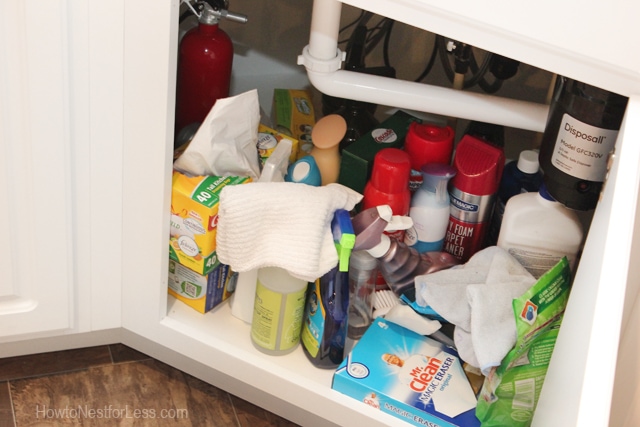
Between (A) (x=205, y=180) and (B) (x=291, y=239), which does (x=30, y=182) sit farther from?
(B) (x=291, y=239)

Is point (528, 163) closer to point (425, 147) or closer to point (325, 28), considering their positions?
point (425, 147)

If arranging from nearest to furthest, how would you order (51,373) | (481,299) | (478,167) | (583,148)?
1. (583,148)
2. (481,299)
3. (478,167)
4. (51,373)

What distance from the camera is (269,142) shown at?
1.14 meters

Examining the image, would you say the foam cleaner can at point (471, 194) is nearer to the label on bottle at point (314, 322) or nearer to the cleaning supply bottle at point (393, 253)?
the cleaning supply bottle at point (393, 253)

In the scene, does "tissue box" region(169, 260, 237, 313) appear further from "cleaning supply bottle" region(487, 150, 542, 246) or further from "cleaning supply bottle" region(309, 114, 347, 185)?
"cleaning supply bottle" region(487, 150, 542, 246)

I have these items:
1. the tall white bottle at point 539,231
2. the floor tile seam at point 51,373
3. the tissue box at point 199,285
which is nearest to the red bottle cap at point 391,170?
the tall white bottle at point 539,231

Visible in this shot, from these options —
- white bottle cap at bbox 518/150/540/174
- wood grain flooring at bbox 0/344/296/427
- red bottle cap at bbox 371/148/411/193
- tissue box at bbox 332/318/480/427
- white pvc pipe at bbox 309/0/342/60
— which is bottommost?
wood grain flooring at bbox 0/344/296/427

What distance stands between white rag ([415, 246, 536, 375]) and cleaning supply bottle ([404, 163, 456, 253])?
0.07 m

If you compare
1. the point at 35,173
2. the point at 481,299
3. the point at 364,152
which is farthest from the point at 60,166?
the point at 481,299

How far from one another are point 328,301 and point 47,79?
0.44m

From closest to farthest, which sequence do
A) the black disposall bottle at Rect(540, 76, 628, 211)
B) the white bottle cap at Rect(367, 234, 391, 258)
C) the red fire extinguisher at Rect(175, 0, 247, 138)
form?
the black disposall bottle at Rect(540, 76, 628, 211) → the white bottle cap at Rect(367, 234, 391, 258) → the red fire extinguisher at Rect(175, 0, 247, 138)

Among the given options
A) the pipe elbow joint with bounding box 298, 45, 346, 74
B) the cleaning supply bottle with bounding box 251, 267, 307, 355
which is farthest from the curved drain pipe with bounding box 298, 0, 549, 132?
the cleaning supply bottle with bounding box 251, 267, 307, 355

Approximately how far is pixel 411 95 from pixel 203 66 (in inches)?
12.8

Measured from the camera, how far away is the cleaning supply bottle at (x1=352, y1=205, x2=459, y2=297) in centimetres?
101
